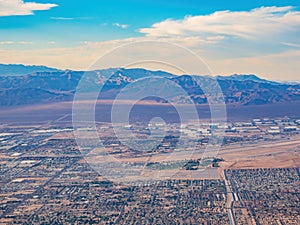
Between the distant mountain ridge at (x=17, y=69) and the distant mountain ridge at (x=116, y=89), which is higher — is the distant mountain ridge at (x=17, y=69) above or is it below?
above

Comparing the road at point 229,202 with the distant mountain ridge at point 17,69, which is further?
the distant mountain ridge at point 17,69

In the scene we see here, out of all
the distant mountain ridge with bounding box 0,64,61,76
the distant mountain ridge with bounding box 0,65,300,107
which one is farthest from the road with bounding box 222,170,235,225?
the distant mountain ridge with bounding box 0,64,61,76

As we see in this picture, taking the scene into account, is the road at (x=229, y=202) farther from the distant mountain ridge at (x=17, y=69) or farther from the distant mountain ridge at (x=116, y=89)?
the distant mountain ridge at (x=17, y=69)

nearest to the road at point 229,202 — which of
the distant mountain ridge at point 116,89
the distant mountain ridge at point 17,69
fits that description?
the distant mountain ridge at point 116,89

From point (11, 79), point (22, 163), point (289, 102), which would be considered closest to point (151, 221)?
point (22, 163)

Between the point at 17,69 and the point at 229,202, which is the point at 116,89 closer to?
the point at 17,69

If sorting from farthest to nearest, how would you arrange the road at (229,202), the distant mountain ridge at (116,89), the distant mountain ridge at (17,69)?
the distant mountain ridge at (17,69) → the distant mountain ridge at (116,89) → the road at (229,202)

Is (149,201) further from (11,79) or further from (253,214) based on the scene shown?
(11,79)

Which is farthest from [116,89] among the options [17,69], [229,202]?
[229,202]

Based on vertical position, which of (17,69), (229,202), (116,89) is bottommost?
(229,202)

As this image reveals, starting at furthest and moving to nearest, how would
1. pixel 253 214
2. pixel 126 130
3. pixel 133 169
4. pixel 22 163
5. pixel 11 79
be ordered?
1. pixel 11 79
2. pixel 126 130
3. pixel 22 163
4. pixel 133 169
5. pixel 253 214

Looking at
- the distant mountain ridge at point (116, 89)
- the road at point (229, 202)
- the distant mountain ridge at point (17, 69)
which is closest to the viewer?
the road at point (229, 202)
